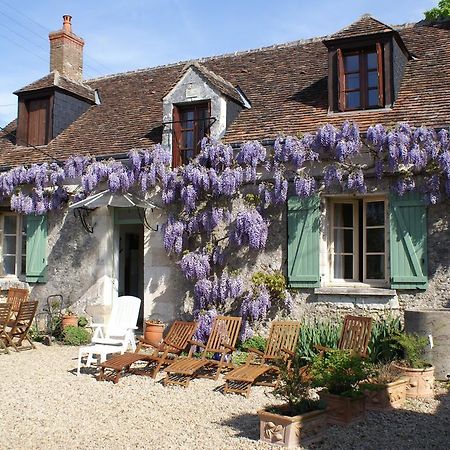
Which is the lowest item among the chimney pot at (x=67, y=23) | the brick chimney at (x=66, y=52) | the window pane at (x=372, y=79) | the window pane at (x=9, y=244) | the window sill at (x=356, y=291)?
the window sill at (x=356, y=291)

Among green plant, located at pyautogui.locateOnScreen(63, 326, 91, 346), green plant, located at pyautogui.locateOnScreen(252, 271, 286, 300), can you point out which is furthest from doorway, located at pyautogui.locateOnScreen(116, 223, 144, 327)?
green plant, located at pyautogui.locateOnScreen(252, 271, 286, 300)

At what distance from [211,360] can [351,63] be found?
16.8 feet

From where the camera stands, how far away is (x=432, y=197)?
7969mm

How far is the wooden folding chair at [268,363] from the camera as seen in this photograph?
260 inches

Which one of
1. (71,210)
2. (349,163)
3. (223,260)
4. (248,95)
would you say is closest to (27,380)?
(223,260)

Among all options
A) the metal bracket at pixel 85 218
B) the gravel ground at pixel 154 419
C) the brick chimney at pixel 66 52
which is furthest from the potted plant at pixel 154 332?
the brick chimney at pixel 66 52

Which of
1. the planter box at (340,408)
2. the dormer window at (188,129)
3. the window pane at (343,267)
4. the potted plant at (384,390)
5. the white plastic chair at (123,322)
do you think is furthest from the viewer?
the dormer window at (188,129)

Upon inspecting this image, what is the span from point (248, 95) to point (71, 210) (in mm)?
3801

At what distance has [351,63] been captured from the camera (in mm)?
9492

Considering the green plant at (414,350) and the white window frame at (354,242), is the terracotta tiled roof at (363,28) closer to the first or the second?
the white window frame at (354,242)

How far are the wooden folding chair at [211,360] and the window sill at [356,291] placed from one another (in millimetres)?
1383

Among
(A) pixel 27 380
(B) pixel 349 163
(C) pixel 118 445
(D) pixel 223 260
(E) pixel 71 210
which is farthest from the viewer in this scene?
(E) pixel 71 210

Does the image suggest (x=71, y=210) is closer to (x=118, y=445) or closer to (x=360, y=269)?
(x=360, y=269)

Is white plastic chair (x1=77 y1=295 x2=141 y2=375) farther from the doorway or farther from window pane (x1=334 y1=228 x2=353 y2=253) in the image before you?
window pane (x1=334 y1=228 x2=353 y2=253)
